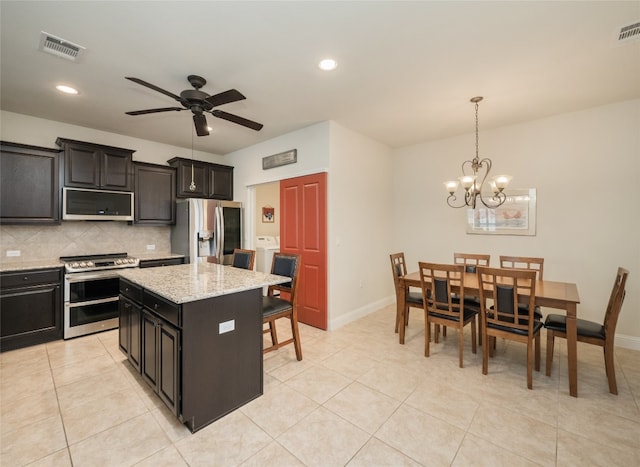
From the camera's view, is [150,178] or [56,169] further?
[150,178]

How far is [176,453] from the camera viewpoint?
1719mm

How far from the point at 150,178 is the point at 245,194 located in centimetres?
148

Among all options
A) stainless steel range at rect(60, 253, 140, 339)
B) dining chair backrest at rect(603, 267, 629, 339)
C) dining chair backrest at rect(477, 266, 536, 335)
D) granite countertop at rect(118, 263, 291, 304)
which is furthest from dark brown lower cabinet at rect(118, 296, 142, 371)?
dining chair backrest at rect(603, 267, 629, 339)

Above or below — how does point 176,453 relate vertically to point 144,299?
below

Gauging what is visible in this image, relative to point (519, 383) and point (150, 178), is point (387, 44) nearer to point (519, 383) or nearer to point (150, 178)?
point (519, 383)

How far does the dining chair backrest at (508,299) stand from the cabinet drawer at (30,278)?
183 inches

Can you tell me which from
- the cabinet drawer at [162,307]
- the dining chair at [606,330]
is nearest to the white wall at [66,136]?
the cabinet drawer at [162,307]

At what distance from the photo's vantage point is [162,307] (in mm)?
2014

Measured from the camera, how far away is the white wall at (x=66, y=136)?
3488mm

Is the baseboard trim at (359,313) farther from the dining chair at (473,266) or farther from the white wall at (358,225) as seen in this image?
the dining chair at (473,266)

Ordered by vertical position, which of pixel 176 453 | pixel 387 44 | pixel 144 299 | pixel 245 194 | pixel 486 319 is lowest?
pixel 176 453

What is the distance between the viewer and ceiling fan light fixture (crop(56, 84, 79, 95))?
286 centimetres

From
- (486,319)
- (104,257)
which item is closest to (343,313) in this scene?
(486,319)

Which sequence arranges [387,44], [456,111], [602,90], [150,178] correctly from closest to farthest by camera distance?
[387,44] < [602,90] < [456,111] < [150,178]
